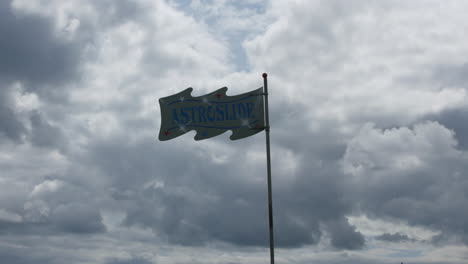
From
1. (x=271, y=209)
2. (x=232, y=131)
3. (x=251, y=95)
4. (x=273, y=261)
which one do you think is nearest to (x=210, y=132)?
(x=232, y=131)

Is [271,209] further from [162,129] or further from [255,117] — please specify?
[162,129]

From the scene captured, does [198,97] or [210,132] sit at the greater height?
[198,97]

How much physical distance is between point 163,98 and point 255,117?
4951 mm

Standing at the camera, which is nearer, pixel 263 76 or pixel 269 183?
pixel 269 183

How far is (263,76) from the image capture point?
27.3m

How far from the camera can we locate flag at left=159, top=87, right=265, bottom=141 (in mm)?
27234

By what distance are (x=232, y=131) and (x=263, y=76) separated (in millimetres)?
3308

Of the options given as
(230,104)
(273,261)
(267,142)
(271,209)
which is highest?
(230,104)

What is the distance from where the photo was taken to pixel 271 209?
25.2 metres

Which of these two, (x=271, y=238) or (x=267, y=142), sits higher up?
(x=267, y=142)

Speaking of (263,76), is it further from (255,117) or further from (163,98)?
(163,98)

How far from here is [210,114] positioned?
27.4 meters

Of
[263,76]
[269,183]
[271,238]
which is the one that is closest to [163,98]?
[263,76]

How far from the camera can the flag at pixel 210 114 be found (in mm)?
27234
